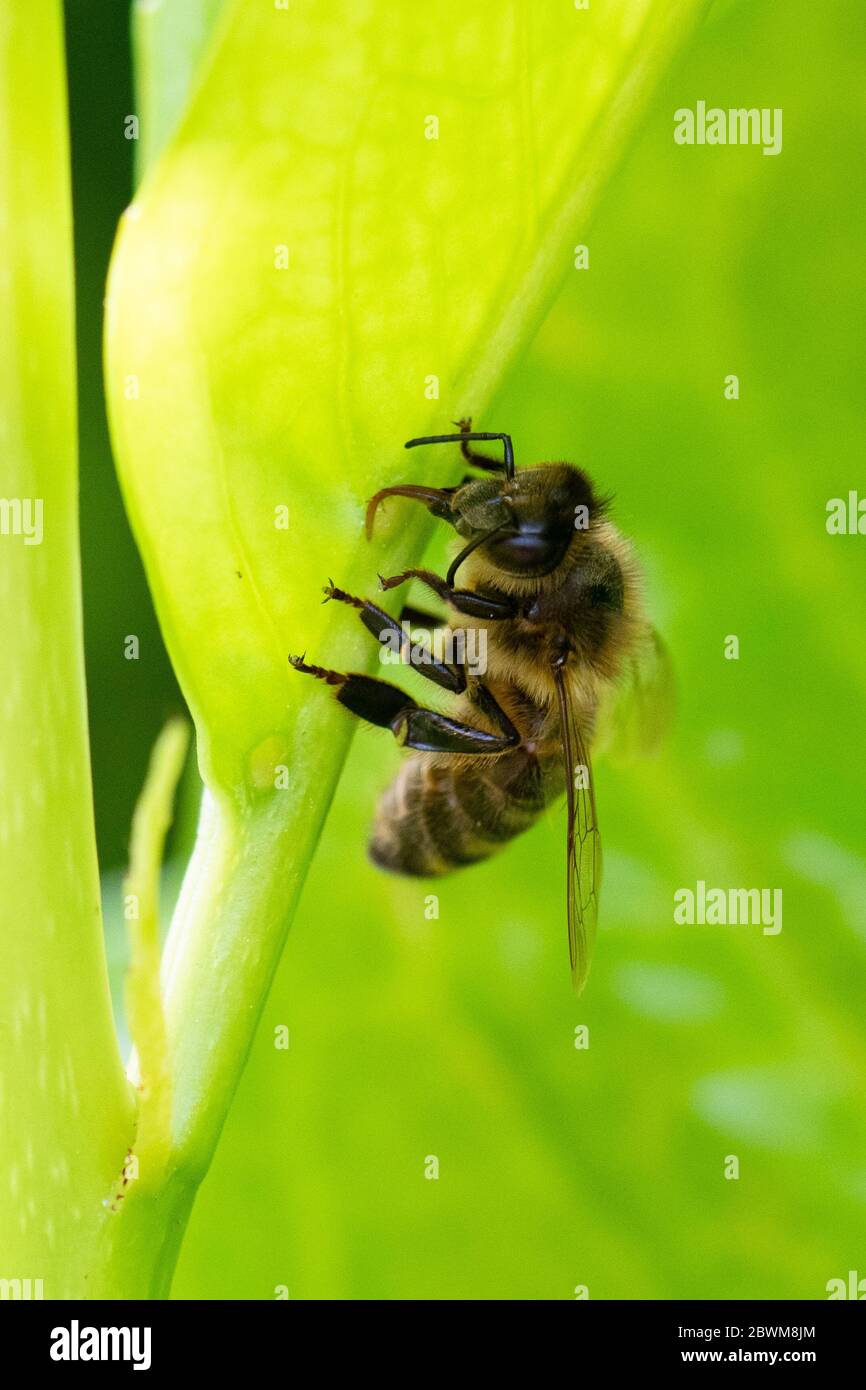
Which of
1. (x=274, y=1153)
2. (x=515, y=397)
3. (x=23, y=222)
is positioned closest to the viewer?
(x=23, y=222)

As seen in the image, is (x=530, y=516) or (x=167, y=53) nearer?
(x=167, y=53)

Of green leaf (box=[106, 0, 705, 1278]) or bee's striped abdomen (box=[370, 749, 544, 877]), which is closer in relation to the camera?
green leaf (box=[106, 0, 705, 1278])

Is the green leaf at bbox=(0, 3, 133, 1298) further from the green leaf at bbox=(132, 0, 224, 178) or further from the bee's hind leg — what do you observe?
the bee's hind leg

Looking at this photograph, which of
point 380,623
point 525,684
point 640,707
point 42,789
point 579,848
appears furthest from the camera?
point 640,707

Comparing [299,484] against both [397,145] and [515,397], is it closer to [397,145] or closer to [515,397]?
[397,145]

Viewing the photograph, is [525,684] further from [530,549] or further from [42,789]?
[42,789]

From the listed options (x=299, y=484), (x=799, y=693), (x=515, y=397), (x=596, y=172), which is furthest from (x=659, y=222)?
(x=299, y=484)

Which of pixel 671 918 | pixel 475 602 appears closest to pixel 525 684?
pixel 475 602

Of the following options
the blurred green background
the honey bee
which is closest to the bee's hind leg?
the honey bee
